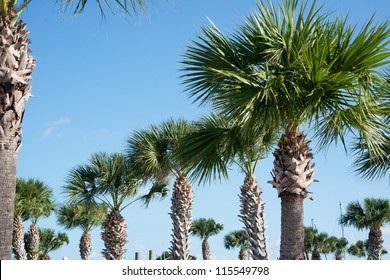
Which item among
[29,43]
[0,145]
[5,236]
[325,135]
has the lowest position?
[5,236]

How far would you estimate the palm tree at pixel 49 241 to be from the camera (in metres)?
40.4

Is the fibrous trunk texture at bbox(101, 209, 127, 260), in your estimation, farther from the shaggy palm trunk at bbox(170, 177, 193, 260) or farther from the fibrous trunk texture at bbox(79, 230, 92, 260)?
the fibrous trunk texture at bbox(79, 230, 92, 260)

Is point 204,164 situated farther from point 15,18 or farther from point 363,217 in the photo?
point 363,217

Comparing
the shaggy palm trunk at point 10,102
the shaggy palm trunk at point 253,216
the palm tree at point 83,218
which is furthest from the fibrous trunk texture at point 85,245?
the shaggy palm trunk at point 10,102

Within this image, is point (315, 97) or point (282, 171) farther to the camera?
point (282, 171)

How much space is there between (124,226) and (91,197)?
1.83m

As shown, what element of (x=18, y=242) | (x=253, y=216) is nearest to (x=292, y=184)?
(x=253, y=216)

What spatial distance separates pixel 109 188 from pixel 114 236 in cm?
198

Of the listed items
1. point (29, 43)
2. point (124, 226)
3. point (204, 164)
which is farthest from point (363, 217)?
point (29, 43)

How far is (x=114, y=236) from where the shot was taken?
71.3ft

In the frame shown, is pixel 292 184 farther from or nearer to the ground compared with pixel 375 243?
nearer to the ground

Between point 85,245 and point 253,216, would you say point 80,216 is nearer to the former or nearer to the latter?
point 85,245

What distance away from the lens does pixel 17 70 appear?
768cm

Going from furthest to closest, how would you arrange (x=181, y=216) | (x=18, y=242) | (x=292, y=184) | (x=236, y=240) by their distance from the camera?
(x=236, y=240), (x=18, y=242), (x=181, y=216), (x=292, y=184)
